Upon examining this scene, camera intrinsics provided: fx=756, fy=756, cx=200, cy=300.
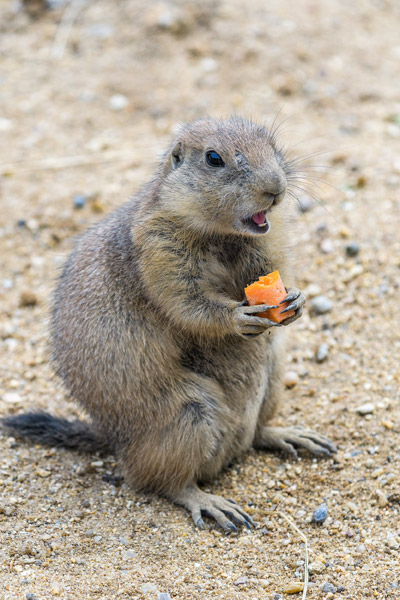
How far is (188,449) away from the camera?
4.09 metres

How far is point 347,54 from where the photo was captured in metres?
8.34

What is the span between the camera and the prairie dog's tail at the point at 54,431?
455 centimetres

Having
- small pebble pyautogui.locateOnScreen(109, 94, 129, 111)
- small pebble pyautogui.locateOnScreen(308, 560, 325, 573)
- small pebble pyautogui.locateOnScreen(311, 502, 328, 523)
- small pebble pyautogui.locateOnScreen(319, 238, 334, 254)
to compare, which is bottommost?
small pebble pyautogui.locateOnScreen(311, 502, 328, 523)

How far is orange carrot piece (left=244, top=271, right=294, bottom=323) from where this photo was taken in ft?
12.5

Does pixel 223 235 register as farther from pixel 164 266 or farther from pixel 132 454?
pixel 132 454

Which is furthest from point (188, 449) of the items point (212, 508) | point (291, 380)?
point (291, 380)

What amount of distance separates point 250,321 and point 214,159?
845 mm

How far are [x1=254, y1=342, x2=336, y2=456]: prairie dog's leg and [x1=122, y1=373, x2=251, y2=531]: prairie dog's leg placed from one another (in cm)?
46

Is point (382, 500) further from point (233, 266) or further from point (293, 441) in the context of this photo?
point (233, 266)

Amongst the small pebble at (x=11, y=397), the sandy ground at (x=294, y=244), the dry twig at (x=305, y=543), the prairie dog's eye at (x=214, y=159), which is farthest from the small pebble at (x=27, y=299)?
the dry twig at (x=305, y=543)

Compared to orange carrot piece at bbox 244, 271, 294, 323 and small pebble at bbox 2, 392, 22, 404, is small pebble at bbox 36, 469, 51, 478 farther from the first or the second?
orange carrot piece at bbox 244, 271, 294, 323

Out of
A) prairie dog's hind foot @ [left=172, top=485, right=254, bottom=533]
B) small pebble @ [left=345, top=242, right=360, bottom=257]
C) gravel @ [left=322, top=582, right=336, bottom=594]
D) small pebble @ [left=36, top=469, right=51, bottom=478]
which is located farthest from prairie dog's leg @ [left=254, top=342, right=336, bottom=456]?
small pebble @ [left=345, top=242, right=360, bottom=257]

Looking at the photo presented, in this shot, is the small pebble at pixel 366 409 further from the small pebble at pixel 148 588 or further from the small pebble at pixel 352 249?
the small pebble at pixel 148 588

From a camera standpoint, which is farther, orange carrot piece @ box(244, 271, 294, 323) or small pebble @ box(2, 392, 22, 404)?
small pebble @ box(2, 392, 22, 404)
